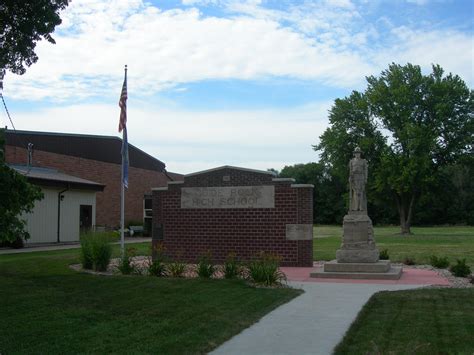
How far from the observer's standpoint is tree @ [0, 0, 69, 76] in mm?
12133

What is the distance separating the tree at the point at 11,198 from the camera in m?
11.2

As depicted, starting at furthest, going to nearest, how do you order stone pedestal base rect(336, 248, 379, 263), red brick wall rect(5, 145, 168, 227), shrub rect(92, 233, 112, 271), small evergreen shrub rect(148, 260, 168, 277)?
red brick wall rect(5, 145, 168, 227), stone pedestal base rect(336, 248, 379, 263), shrub rect(92, 233, 112, 271), small evergreen shrub rect(148, 260, 168, 277)

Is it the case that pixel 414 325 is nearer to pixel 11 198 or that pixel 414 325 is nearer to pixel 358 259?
Result: pixel 11 198

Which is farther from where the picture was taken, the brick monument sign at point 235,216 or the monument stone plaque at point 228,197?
the monument stone plaque at point 228,197

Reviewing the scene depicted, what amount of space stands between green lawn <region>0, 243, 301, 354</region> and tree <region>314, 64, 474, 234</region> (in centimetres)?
3906

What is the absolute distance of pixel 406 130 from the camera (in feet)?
161

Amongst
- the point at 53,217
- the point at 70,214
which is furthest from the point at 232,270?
the point at 70,214

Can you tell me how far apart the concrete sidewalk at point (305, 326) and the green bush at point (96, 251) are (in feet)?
20.1

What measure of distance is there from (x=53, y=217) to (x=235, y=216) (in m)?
14.6

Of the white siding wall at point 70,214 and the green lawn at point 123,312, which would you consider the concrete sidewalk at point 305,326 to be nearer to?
the green lawn at point 123,312

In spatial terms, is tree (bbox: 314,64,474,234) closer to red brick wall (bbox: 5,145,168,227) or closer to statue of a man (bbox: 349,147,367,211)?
red brick wall (bbox: 5,145,168,227)

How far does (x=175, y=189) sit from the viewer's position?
20.4 metres

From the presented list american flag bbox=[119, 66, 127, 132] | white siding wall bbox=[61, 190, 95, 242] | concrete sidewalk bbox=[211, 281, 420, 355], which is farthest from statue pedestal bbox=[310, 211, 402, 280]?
white siding wall bbox=[61, 190, 95, 242]

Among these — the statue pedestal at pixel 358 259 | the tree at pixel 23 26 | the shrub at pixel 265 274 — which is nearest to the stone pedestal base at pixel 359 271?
the statue pedestal at pixel 358 259
